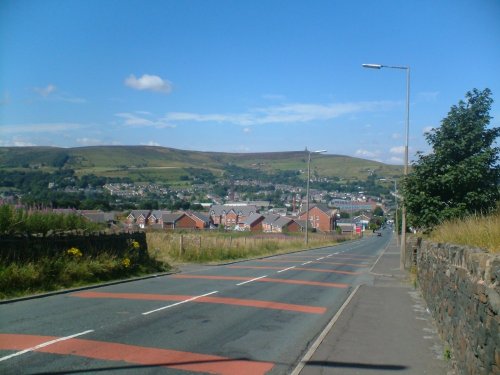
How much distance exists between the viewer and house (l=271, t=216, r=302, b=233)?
361 ft

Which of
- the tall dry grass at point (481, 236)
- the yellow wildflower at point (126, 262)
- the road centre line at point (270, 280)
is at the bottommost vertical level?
the road centre line at point (270, 280)

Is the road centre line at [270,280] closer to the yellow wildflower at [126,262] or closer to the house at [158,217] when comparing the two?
the yellow wildflower at [126,262]

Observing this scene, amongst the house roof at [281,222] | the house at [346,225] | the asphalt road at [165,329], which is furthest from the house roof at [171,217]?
the house at [346,225]

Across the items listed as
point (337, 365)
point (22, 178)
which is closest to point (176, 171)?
point (22, 178)

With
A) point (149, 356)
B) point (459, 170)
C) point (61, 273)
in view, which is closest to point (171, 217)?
point (61, 273)

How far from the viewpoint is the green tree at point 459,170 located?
667 inches

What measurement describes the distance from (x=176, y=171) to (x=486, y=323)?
440 ft

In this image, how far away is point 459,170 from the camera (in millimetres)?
17000

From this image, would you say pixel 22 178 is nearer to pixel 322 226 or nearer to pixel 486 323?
pixel 486 323

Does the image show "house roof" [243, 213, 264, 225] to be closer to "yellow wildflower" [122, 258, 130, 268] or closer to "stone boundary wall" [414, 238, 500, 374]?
"yellow wildflower" [122, 258, 130, 268]

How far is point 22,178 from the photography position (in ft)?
87.7

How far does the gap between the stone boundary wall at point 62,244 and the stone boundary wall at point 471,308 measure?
11078 millimetres

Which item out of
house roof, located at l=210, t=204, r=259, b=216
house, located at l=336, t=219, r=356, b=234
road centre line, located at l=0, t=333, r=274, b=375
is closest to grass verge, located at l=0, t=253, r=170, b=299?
road centre line, located at l=0, t=333, r=274, b=375

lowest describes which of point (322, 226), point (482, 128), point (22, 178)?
point (322, 226)
